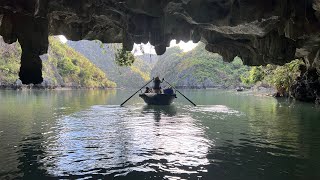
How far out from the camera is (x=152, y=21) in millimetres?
Answer: 14539

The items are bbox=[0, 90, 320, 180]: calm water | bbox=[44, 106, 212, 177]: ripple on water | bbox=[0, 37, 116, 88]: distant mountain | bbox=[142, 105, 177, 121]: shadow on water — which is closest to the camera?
bbox=[0, 90, 320, 180]: calm water

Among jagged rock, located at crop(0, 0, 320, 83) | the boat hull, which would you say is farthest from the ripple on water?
the boat hull

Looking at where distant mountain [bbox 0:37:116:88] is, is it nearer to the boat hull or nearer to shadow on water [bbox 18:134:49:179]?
the boat hull

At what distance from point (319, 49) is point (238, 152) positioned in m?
9.43

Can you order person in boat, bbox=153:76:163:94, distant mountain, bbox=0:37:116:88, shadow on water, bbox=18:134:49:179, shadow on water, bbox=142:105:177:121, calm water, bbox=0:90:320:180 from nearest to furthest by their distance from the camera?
1. shadow on water, bbox=18:134:49:179
2. calm water, bbox=0:90:320:180
3. shadow on water, bbox=142:105:177:121
4. person in boat, bbox=153:76:163:94
5. distant mountain, bbox=0:37:116:88

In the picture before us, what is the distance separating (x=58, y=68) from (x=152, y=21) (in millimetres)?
159619

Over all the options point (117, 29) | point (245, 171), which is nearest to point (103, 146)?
point (117, 29)

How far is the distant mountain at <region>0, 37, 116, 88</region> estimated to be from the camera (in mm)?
125406

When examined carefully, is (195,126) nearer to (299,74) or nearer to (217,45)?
(217,45)

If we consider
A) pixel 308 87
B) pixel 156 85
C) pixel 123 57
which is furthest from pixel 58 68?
pixel 123 57

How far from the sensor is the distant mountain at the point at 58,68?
125 meters

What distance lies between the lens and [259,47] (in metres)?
17.9

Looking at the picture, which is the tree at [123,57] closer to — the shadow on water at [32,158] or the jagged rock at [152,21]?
the jagged rock at [152,21]

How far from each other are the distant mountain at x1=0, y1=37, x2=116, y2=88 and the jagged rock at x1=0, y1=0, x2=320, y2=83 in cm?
11272
